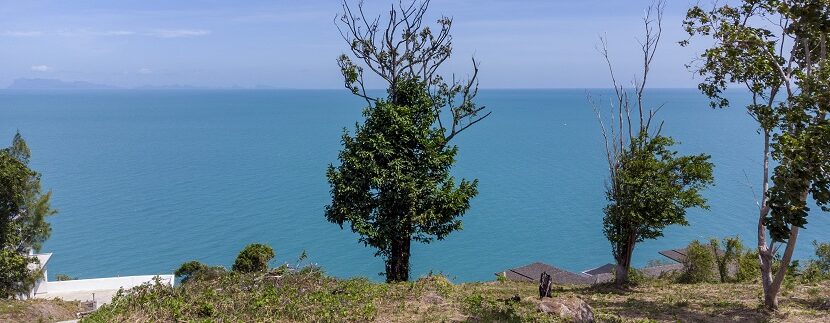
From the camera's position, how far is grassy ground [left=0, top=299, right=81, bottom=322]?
1669cm

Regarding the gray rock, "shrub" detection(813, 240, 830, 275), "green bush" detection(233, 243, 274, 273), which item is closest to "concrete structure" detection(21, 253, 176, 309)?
"green bush" detection(233, 243, 274, 273)

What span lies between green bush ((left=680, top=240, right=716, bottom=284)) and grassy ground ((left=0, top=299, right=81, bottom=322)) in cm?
2154

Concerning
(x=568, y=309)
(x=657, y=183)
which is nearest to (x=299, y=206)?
(x=657, y=183)

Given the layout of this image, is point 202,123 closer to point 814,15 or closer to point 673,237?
point 673,237

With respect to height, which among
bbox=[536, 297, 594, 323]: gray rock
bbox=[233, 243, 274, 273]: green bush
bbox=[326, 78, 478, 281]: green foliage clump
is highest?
bbox=[326, 78, 478, 281]: green foliage clump

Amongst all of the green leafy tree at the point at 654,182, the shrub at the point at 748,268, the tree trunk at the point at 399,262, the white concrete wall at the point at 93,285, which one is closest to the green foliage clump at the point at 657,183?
the green leafy tree at the point at 654,182

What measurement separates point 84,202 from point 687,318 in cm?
7422

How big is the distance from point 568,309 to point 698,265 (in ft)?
42.8

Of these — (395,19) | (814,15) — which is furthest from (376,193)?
(814,15)

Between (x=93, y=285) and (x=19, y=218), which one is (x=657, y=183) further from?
(x=93, y=285)

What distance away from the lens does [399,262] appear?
71.2 feet

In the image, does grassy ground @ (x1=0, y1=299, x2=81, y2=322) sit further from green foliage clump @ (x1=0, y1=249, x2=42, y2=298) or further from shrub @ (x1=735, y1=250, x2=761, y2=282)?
shrub @ (x1=735, y1=250, x2=761, y2=282)

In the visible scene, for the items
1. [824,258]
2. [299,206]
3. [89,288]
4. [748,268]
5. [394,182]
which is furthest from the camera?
[299,206]

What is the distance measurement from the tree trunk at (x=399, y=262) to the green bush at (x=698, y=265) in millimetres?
10313
